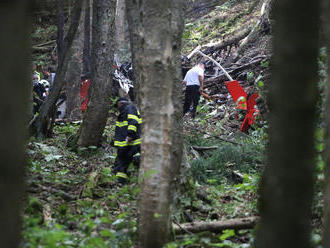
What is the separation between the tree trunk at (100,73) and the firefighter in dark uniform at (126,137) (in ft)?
8.04

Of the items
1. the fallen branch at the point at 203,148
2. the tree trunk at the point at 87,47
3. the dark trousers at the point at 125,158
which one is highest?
the tree trunk at the point at 87,47

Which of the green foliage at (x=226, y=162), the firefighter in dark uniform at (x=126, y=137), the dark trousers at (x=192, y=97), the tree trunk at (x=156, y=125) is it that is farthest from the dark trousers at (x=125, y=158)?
the dark trousers at (x=192, y=97)

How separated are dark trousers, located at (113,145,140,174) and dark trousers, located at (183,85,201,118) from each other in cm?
719

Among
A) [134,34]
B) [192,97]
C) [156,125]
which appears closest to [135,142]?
[134,34]

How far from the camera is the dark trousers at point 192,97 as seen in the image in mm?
16438

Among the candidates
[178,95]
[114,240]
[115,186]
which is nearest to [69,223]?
[114,240]

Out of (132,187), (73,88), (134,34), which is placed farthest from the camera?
(73,88)

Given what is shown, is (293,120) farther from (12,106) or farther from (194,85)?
(194,85)

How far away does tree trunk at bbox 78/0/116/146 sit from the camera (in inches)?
460

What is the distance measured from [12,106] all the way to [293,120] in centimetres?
150

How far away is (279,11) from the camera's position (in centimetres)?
288

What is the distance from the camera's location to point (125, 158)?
930 cm

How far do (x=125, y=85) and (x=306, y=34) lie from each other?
15823 mm

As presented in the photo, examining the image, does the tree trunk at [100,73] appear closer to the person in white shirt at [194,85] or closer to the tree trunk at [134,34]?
the tree trunk at [134,34]
